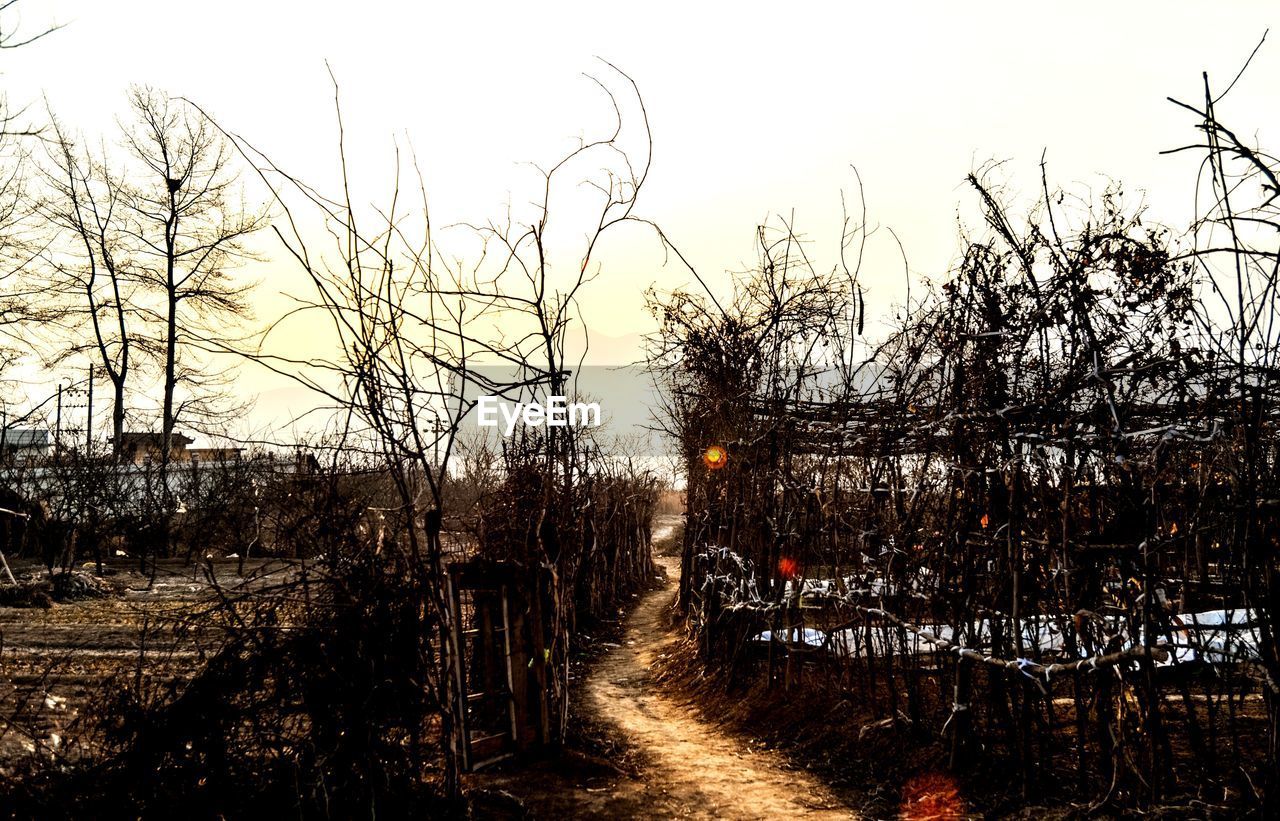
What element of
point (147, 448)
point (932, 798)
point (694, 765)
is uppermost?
point (147, 448)

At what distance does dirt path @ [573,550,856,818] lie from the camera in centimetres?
574

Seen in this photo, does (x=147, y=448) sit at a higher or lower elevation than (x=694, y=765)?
higher

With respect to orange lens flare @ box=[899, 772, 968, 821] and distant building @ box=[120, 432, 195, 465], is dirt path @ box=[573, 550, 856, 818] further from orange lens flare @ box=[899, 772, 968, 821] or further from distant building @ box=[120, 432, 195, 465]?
distant building @ box=[120, 432, 195, 465]

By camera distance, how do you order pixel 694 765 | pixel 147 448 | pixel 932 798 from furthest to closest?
1. pixel 147 448
2. pixel 694 765
3. pixel 932 798

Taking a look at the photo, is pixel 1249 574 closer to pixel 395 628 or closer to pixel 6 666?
pixel 395 628

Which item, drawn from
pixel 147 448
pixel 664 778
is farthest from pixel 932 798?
pixel 147 448

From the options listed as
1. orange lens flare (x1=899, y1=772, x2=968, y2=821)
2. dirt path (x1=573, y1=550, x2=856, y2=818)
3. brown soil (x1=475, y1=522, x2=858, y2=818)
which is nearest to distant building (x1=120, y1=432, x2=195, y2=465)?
dirt path (x1=573, y1=550, x2=856, y2=818)

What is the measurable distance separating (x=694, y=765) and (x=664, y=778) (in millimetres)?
432

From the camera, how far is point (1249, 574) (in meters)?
3.63

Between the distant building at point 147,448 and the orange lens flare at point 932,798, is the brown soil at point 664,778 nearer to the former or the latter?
the orange lens flare at point 932,798

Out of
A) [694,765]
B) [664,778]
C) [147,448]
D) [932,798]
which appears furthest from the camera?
[147,448]

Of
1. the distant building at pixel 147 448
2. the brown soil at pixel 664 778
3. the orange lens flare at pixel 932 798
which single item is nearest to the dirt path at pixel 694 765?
the brown soil at pixel 664 778

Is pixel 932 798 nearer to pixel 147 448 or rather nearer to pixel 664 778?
pixel 664 778

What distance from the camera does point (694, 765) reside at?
266 inches
